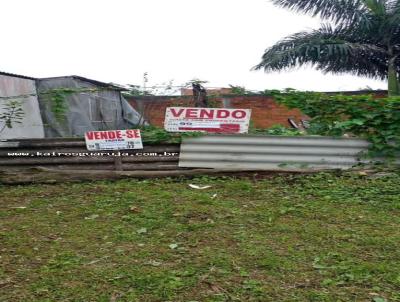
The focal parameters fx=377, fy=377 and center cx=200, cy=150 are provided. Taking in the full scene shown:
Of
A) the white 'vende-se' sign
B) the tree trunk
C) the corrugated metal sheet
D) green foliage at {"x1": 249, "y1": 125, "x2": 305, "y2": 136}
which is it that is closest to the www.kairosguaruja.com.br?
the white 'vende-se' sign

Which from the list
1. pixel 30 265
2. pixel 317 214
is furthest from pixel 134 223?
pixel 317 214

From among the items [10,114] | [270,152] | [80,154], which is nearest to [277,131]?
[270,152]

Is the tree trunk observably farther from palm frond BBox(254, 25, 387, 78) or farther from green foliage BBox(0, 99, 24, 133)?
green foliage BBox(0, 99, 24, 133)

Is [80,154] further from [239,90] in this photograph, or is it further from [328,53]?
[328,53]

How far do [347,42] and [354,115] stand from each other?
397 inches

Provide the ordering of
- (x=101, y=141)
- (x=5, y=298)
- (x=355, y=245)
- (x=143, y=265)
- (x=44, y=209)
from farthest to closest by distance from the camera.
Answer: (x=101, y=141) < (x=44, y=209) < (x=355, y=245) < (x=143, y=265) < (x=5, y=298)

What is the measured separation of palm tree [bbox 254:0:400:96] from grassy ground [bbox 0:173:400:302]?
10070 millimetres

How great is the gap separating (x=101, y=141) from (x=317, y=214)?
3.05m

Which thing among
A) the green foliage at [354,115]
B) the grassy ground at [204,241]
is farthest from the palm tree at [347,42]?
the grassy ground at [204,241]

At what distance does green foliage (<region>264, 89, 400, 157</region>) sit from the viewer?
526 cm

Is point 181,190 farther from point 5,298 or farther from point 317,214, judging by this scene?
point 5,298

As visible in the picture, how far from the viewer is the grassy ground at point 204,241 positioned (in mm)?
2574

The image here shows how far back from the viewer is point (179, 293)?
252cm

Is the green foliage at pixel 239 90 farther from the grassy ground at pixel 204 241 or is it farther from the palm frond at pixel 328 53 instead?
the palm frond at pixel 328 53
